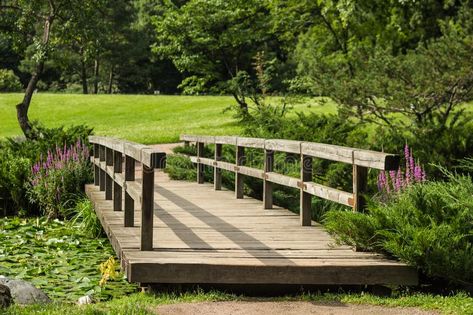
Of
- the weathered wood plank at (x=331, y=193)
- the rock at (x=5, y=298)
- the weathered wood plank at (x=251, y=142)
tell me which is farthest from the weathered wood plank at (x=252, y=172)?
the rock at (x=5, y=298)

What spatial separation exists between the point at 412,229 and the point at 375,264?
1.49 feet

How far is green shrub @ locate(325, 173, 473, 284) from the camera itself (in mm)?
6750

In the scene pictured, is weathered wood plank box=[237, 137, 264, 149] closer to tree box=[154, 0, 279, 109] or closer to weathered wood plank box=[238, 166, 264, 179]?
weathered wood plank box=[238, 166, 264, 179]

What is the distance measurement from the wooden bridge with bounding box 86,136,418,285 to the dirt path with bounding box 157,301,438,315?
0.87ft

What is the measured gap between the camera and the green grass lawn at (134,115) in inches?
1288

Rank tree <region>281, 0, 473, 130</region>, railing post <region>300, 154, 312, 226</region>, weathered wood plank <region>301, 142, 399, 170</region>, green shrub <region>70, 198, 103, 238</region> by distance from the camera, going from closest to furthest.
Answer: weathered wood plank <region>301, 142, 399, 170</region> → railing post <region>300, 154, 312, 226</region> → green shrub <region>70, 198, 103, 238</region> → tree <region>281, 0, 473, 130</region>

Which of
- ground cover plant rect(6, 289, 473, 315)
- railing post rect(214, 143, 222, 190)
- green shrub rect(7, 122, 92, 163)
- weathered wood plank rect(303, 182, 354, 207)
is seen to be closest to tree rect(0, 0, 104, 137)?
green shrub rect(7, 122, 92, 163)

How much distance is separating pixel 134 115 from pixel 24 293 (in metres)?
34.6

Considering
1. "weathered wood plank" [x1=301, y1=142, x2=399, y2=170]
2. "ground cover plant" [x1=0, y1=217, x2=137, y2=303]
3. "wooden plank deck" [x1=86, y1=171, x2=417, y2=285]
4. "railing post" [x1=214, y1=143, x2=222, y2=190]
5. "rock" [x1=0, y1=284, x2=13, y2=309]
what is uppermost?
"weathered wood plank" [x1=301, y1=142, x2=399, y2=170]

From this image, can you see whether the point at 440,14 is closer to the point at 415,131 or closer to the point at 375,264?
the point at 415,131

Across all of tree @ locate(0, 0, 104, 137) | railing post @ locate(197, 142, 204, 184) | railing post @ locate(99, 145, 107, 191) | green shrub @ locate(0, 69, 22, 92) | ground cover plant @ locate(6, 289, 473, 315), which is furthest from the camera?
green shrub @ locate(0, 69, 22, 92)

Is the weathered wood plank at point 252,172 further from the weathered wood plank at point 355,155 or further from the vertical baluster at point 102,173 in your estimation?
the vertical baluster at point 102,173

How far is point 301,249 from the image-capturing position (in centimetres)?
766

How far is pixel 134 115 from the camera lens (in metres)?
41.4
